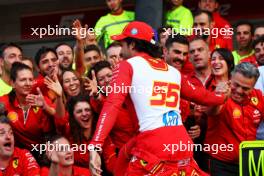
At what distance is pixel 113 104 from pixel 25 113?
97.9 inches

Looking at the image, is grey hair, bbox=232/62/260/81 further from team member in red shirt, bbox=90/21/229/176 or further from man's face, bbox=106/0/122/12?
man's face, bbox=106/0/122/12

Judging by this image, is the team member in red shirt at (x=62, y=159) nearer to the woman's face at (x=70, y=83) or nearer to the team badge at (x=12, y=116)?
the team badge at (x=12, y=116)

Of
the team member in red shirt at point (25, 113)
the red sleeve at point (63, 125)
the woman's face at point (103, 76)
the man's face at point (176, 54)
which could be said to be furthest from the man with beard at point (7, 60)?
the man's face at point (176, 54)

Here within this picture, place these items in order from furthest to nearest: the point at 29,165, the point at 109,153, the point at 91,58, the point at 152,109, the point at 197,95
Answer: the point at 91,58
the point at 29,165
the point at 109,153
the point at 197,95
the point at 152,109

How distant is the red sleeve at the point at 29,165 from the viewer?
8.72 meters

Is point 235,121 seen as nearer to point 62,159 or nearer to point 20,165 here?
point 62,159

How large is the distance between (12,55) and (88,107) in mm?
1721

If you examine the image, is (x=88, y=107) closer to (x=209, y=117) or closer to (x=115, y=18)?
(x=209, y=117)

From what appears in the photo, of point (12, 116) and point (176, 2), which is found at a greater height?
point (176, 2)

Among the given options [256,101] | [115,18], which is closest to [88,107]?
[256,101]

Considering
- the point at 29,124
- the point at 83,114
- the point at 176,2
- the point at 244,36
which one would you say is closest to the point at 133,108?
the point at 83,114

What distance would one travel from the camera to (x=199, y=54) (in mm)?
9461

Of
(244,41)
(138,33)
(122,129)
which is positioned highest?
(138,33)

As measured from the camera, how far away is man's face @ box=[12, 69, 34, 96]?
937cm
